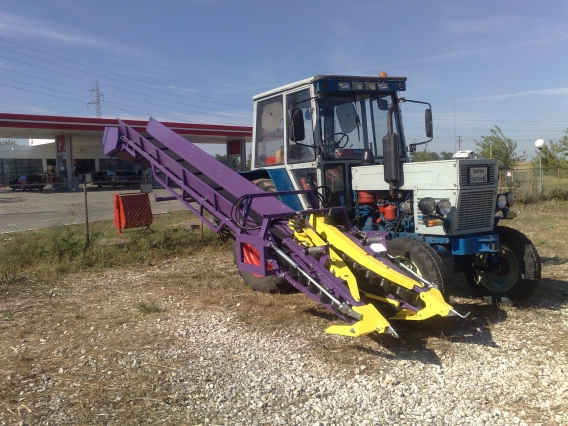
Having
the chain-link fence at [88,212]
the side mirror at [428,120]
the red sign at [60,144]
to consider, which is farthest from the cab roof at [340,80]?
the red sign at [60,144]

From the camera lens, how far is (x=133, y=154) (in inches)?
296

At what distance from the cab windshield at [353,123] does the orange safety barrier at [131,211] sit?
5596 mm

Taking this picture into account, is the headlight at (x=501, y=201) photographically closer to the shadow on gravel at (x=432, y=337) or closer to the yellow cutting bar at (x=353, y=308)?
the shadow on gravel at (x=432, y=337)

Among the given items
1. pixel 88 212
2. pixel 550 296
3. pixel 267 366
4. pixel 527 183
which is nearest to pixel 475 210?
pixel 550 296

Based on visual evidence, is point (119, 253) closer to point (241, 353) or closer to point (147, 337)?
point (147, 337)

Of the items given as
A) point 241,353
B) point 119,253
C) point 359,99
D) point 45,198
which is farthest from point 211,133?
point 241,353

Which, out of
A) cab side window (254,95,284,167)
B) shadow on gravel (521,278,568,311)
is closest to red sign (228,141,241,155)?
cab side window (254,95,284,167)

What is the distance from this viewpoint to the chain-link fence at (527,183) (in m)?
18.8

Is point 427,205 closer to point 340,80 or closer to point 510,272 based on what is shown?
point 510,272

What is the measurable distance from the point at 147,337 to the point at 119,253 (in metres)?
4.04

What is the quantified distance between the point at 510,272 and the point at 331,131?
102 inches

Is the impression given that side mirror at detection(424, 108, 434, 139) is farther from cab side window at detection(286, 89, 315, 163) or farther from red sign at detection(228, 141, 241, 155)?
red sign at detection(228, 141, 241, 155)

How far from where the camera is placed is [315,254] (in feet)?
15.7

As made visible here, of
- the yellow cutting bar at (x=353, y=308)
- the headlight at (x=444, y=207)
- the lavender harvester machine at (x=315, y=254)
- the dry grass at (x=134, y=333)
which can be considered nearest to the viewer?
the dry grass at (x=134, y=333)
